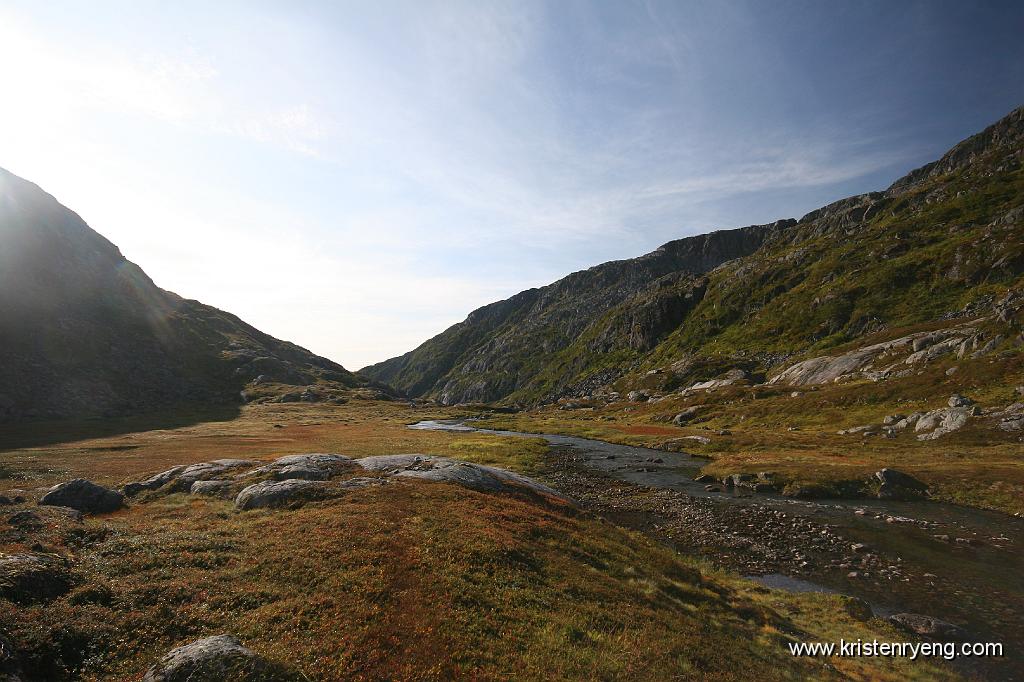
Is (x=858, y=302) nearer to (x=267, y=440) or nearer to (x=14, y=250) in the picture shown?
(x=267, y=440)

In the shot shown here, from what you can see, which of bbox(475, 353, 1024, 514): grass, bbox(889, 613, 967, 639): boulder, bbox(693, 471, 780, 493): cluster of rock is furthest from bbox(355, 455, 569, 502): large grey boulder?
bbox(475, 353, 1024, 514): grass

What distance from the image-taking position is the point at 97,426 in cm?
9694

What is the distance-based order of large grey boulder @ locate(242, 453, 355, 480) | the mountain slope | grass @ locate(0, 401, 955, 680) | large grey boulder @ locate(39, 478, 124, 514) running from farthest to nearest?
the mountain slope < large grey boulder @ locate(242, 453, 355, 480) < large grey boulder @ locate(39, 478, 124, 514) < grass @ locate(0, 401, 955, 680)

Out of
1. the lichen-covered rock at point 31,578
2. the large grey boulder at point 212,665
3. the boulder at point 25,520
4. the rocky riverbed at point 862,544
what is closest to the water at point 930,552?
the rocky riverbed at point 862,544

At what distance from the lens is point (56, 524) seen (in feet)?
72.1

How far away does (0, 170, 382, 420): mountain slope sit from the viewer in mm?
115688

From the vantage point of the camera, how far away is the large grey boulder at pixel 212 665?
36.3 ft

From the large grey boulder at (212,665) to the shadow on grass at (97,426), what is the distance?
274 feet

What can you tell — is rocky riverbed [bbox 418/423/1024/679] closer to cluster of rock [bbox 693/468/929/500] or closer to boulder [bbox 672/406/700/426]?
cluster of rock [bbox 693/468/929/500]

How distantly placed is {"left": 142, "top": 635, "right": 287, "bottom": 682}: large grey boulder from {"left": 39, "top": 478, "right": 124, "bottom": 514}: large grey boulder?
1033 inches

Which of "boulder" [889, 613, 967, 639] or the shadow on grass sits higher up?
the shadow on grass

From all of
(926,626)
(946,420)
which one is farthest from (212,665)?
(946,420)

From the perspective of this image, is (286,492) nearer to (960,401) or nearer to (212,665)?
(212,665)

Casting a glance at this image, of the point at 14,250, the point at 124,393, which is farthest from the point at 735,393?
the point at 14,250
